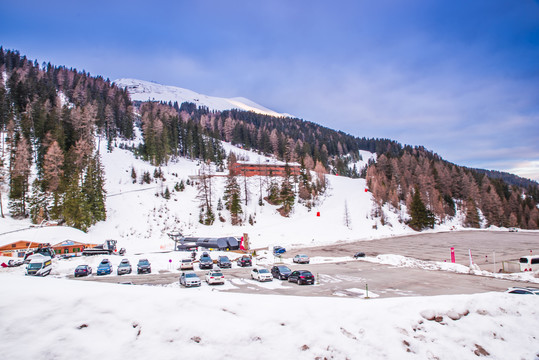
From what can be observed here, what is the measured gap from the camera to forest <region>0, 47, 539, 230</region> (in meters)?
54.4

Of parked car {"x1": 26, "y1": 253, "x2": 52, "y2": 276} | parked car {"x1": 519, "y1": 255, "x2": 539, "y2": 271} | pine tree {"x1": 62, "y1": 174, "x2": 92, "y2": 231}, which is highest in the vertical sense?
pine tree {"x1": 62, "y1": 174, "x2": 92, "y2": 231}

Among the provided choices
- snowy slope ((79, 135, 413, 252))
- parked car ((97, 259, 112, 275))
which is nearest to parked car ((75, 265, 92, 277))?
parked car ((97, 259, 112, 275))

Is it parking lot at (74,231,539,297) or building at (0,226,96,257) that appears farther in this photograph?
building at (0,226,96,257)

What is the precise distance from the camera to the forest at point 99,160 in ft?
179

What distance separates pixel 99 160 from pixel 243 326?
6694 cm

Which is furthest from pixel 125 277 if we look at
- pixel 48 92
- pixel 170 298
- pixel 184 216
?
pixel 48 92

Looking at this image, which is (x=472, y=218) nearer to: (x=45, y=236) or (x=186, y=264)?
(x=186, y=264)

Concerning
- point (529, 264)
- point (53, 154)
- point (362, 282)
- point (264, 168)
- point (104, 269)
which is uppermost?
point (264, 168)

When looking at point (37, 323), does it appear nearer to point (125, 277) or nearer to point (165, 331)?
point (165, 331)

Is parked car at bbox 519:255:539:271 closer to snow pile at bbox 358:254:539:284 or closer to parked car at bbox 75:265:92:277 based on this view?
snow pile at bbox 358:254:539:284

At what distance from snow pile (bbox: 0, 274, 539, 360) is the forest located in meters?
52.3

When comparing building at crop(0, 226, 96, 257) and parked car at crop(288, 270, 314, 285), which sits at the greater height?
building at crop(0, 226, 96, 257)

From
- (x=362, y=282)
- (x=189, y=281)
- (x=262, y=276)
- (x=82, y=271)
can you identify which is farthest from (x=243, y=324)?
(x=82, y=271)

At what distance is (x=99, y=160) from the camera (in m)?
62.2
